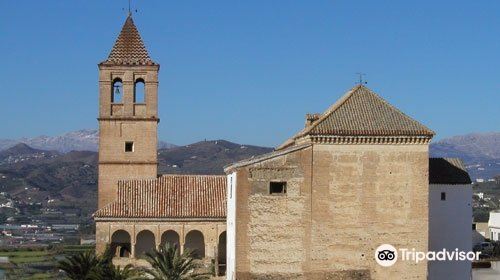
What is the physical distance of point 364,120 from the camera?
32.6m

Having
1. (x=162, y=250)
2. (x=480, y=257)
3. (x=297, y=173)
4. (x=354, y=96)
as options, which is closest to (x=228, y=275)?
(x=162, y=250)

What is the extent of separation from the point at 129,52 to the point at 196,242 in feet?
33.7

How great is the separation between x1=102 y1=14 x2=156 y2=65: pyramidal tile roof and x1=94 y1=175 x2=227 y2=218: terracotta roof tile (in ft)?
20.6

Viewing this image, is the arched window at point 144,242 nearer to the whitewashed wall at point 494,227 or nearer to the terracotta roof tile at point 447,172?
the terracotta roof tile at point 447,172

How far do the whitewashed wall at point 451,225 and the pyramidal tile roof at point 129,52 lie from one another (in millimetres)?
16232

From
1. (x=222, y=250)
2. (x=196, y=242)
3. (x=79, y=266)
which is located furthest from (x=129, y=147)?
(x=79, y=266)

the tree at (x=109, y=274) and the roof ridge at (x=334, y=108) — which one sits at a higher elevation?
the roof ridge at (x=334, y=108)

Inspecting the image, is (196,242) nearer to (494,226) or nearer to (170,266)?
(170,266)

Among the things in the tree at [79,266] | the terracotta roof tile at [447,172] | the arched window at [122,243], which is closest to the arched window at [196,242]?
the arched window at [122,243]

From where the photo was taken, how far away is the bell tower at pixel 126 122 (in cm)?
4281

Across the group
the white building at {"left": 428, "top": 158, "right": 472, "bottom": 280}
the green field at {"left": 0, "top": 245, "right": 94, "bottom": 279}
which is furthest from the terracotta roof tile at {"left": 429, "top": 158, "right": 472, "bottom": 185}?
the green field at {"left": 0, "top": 245, "right": 94, "bottom": 279}

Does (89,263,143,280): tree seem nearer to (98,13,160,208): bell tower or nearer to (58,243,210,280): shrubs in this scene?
(58,243,210,280): shrubs

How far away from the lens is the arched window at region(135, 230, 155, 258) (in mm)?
40062

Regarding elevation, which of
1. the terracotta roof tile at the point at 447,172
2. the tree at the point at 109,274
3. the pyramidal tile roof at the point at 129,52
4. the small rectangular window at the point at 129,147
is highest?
the pyramidal tile roof at the point at 129,52
